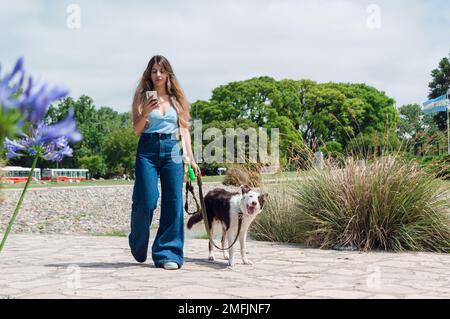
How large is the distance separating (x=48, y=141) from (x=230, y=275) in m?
3.59

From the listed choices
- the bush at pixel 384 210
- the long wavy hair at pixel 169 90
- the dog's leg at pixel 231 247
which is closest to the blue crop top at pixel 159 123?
the long wavy hair at pixel 169 90

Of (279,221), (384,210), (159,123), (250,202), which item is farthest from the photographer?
(279,221)

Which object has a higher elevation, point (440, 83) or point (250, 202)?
point (440, 83)

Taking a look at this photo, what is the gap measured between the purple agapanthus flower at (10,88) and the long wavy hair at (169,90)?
4.23 m

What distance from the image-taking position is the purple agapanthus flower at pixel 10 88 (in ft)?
2.77

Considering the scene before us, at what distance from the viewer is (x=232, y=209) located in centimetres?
525

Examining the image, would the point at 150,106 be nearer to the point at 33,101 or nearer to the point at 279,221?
the point at 279,221

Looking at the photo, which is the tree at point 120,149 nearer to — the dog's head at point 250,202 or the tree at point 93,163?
the tree at point 93,163

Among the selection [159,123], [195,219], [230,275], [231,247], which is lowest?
[230,275]

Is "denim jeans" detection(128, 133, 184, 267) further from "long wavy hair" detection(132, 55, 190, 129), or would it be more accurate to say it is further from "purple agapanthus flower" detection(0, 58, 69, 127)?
"purple agapanthus flower" detection(0, 58, 69, 127)

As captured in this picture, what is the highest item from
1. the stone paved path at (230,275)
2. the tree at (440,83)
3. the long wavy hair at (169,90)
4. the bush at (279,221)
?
the tree at (440,83)

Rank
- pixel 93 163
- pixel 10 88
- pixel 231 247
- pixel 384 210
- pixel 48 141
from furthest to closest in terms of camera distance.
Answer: pixel 93 163, pixel 384 210, pixel 231 247, pixel 48 141, pixel 10 88

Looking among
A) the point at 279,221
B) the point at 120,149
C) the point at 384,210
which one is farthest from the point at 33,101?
the point at 120,149

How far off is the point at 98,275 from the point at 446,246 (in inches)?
162
